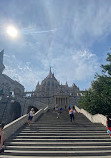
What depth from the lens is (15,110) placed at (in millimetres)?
25469

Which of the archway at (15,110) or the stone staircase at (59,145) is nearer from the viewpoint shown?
the stone staircase at (59,145)

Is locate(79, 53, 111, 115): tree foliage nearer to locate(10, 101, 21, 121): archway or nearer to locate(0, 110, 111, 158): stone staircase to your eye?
locate(0, 110, 111, 158): stone staircase

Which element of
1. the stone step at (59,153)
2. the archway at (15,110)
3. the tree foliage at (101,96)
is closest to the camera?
the stone step at (59,153)

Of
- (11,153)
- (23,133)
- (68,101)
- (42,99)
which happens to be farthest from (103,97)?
(42,99)

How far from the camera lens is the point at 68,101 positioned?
33.0 meters

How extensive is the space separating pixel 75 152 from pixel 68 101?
28826 mm

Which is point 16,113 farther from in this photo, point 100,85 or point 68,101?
point 100,85

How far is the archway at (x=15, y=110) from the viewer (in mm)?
24406

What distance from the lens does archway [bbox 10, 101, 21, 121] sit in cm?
2441

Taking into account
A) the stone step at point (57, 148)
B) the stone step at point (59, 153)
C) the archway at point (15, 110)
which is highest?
the archway at point (15, 110)

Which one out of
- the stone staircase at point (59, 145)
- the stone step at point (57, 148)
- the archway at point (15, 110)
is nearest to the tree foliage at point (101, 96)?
the stone staircase at point (59, 145)

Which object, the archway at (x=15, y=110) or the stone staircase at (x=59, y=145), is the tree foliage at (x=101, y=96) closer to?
the stone staircase at (x=59, y=145)

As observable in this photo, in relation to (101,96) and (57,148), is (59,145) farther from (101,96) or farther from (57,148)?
(101,96)

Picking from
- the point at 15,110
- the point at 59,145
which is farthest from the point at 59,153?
the point at 15,110
